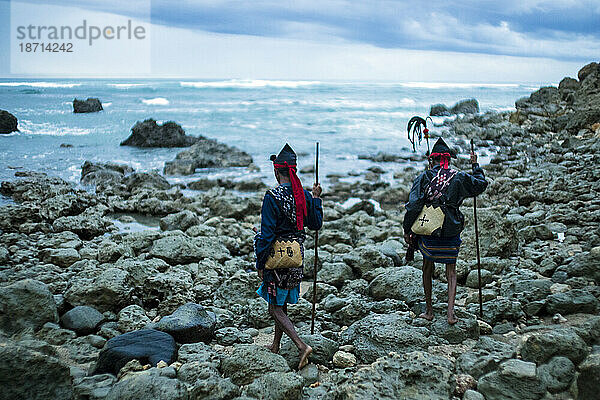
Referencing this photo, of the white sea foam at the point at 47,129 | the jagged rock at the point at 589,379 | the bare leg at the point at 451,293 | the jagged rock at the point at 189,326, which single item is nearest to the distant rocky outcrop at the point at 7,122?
the white sea foam at the point at 47,129

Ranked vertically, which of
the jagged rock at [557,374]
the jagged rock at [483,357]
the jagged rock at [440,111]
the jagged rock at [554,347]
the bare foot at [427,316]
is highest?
the jagged rock at [440,111]

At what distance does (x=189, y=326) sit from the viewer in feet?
14.7

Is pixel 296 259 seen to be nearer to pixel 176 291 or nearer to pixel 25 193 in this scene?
pixel 176 291

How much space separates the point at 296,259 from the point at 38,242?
621 centimetres

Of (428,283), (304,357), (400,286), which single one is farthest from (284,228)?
(400,286)

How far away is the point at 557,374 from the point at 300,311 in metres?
2.62

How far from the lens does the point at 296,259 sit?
400 cm

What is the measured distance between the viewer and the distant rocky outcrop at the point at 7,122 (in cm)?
1390

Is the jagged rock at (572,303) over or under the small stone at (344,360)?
over

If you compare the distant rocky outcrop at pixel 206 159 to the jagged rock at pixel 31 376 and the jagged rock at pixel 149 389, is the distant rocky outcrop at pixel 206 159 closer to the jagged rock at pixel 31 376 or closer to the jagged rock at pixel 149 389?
the jagged rock at pixel 31 376

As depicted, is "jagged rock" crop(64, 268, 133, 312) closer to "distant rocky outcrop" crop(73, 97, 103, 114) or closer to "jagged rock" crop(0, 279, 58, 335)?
"jagged rock" crop(0, 279, 58, 335)

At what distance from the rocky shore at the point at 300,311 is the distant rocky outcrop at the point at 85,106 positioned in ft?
55.6

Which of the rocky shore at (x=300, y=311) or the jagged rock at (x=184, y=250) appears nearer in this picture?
the rocky shore at (x=300, y=311)

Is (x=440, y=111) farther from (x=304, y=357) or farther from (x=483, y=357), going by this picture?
(x=304, y=357)
